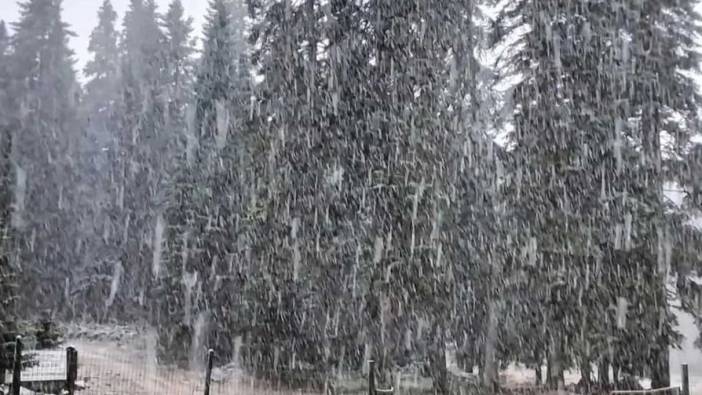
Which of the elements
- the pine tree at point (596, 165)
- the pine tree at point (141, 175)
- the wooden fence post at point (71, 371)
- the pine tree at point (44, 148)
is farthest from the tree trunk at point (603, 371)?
the pine tree at point (44, 148)

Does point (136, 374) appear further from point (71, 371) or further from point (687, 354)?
point (687, 354)

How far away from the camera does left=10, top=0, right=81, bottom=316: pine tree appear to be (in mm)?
29188

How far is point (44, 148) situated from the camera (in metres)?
31.2

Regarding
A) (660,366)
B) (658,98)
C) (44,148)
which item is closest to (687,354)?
(660,366)

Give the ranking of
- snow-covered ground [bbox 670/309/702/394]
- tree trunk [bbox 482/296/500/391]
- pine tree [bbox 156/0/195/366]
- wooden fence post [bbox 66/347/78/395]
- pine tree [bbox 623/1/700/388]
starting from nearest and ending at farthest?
wooden fence post [bbox 66/347/78/395], pine tree [bbox 623/1/700/388], tree trunk [bbox 482/296/500/391], pine tree [bbox 156/0/195/366], snow-covered ground [bbox 670/309/702/394]

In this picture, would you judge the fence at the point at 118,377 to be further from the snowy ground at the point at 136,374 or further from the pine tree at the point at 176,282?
the pine tree at the point at 176,282

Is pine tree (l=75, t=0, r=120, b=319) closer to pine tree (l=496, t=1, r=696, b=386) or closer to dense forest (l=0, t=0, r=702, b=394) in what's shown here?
dense forest (l=0, t=0, r=702, b=394)

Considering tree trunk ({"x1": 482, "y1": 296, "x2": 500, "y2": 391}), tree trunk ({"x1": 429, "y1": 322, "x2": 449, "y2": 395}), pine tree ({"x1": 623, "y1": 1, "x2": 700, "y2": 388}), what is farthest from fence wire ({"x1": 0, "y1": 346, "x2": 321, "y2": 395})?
pine tree ({"x1": 623, "y1": 1, "x2": 700, "y2": 388})

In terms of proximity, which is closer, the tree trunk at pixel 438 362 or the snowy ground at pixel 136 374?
the tree trunk at pixel 438 362

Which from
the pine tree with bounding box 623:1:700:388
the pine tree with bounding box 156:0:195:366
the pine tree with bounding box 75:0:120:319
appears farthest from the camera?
the pine tree with bounding box 75:0:120:319

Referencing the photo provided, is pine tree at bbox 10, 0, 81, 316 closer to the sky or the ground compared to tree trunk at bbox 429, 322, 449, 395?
closer to the sky

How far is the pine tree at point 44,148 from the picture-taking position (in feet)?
95.8

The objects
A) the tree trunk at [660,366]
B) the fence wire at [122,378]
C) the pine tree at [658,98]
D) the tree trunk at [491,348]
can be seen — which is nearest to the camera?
the fence wire at [122,378]

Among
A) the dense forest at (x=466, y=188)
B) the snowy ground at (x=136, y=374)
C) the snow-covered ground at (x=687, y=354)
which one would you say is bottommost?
the snow-covered ground at (x=687, y=354)
